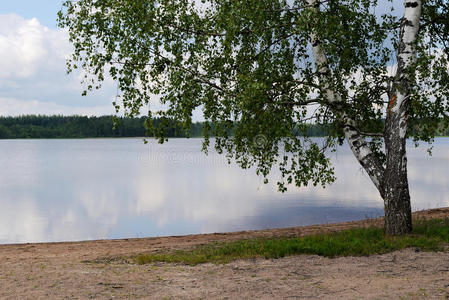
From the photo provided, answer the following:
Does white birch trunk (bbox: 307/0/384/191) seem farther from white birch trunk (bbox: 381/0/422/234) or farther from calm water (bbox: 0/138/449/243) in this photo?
calm water (bbox: 0/138/449/243)

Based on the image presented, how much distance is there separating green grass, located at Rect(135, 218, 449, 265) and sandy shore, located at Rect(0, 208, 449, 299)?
34 centimetres

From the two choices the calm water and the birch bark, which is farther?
the calm water

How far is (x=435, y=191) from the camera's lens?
37188 millimetres

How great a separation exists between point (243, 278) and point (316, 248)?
2.61 m

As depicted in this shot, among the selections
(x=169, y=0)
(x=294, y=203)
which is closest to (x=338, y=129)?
(x=169, y=0)

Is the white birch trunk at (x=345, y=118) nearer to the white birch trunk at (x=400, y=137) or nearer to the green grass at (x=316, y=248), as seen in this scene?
the white birch trunk at (x=400, y=137)

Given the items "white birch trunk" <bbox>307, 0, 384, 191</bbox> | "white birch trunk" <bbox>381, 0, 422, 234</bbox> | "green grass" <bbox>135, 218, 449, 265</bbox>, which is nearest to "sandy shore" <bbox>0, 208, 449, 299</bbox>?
"green grass" <bbox>135, 218, 449, 265</bbox>

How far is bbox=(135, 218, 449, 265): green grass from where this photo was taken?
10398 mm

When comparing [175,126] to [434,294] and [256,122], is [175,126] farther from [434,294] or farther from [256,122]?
[434,294]

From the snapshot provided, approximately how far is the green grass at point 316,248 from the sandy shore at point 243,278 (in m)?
0.34

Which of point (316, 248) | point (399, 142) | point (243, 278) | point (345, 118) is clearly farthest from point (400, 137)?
point (243, 278)

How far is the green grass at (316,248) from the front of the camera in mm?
10398

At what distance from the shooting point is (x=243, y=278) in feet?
28.3

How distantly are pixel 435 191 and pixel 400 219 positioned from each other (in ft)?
92.6
